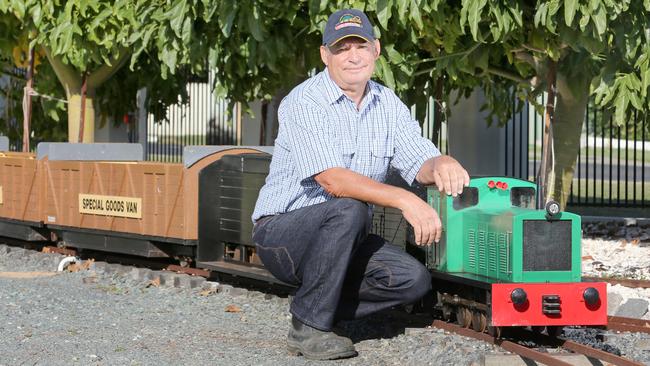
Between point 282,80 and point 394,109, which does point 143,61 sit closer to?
point 282,80

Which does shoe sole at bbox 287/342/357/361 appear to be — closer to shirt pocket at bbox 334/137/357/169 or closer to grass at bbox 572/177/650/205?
shirt pocket at bbox 334/137/357/169

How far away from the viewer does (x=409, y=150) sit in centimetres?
718

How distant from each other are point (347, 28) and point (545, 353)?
2.19 meters

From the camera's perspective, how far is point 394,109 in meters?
7.22

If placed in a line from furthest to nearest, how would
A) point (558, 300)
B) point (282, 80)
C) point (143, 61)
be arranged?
1. point (143, 61)
2. point (282, 80)
3. point (558, 300)

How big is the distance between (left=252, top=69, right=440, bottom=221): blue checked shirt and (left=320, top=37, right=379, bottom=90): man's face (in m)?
0.07

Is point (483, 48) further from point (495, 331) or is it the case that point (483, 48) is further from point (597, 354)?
point (597, 354)

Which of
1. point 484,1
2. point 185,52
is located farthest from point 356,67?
point 185,52

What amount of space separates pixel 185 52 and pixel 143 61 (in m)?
7.51

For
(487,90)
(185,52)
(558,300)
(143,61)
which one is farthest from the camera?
(143,61)

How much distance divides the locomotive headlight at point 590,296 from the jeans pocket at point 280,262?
1.72m

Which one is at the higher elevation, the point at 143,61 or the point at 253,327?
the point at 143,61

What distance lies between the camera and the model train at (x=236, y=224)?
7.61 metres

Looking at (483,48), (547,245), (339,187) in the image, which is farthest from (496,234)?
(483,48)
